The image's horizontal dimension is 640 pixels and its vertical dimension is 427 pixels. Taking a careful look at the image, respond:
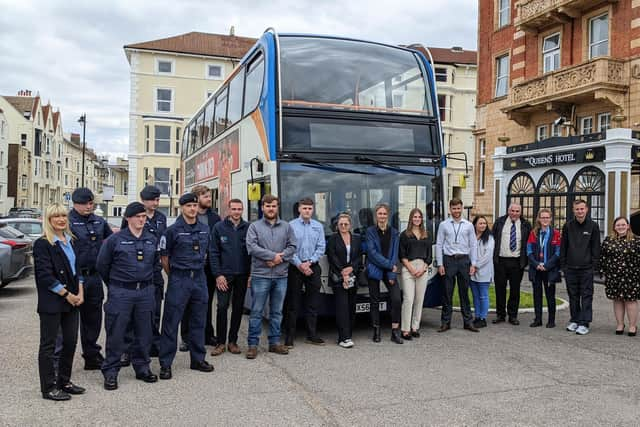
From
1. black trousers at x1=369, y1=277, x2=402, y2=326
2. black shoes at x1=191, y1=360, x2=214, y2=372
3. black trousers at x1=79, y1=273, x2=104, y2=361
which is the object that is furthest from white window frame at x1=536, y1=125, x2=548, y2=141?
black trousers at x1=79, y1=273, x2=104, y2=361

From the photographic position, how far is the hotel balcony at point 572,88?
20.5m

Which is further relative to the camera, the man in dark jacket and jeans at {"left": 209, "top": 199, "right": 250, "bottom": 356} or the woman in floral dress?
the woman in floral dress

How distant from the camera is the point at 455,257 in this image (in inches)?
341

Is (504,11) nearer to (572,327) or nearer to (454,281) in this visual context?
(572,327)

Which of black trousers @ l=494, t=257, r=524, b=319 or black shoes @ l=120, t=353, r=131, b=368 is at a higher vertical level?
black trousers @ l=494, t=257, r=524, b=319

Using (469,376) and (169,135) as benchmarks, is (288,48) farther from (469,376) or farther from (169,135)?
(169,135)

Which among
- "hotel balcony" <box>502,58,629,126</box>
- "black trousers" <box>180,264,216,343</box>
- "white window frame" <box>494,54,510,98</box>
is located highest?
"white window frame" <box>494,54,510,98</box>

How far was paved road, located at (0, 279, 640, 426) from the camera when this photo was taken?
4.90 metres

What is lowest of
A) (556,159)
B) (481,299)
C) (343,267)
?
(481,299)

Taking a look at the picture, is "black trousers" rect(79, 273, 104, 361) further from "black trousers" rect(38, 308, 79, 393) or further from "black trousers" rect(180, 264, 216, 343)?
"black trousers" rect(180, 264, 216, 343)

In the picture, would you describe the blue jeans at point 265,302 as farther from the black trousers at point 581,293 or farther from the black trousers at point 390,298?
the black trousers at point 581,293

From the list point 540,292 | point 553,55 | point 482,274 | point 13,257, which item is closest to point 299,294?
point 482,274

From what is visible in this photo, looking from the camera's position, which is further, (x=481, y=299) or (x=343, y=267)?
(x=481, y=299)

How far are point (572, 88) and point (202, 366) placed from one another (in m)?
19.5
